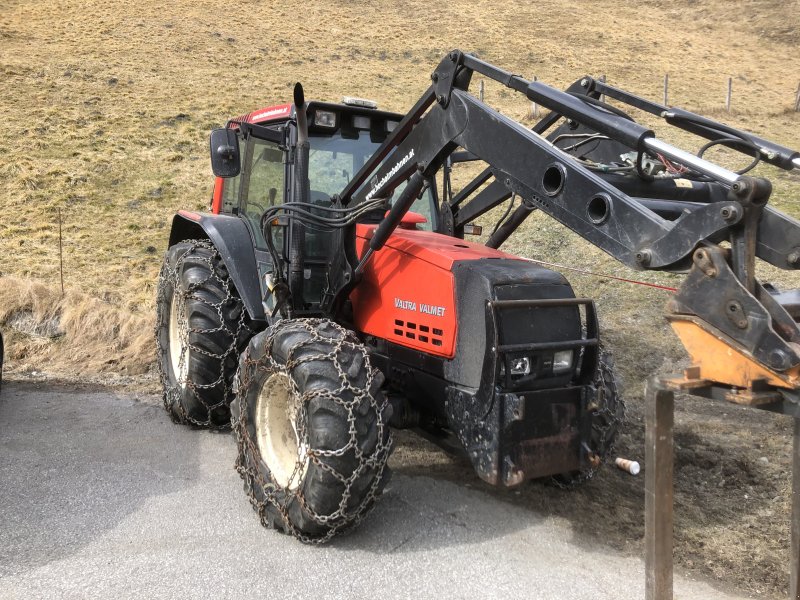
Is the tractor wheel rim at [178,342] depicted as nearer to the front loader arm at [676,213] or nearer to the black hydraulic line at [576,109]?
the front loader arm at [676,213]

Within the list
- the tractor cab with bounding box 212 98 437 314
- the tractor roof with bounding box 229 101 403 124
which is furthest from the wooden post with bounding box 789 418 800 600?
the tractor roof with bounding box 229 101 403 124

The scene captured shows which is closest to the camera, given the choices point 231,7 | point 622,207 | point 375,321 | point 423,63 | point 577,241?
point 622,207

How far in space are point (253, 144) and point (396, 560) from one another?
3.06 meters

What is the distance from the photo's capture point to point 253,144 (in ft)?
17.0

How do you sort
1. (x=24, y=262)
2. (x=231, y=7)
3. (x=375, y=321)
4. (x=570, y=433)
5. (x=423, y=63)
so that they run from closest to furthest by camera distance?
1. (x=570, y=433)
2. (x=375, y=321)
3. (x=24, y=262)
4. (x=423, y=63)
5. (x=231, y=7)

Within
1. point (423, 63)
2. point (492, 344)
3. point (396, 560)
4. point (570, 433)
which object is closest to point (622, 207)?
point (492, 344)

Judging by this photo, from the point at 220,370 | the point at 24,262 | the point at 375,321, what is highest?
the point at 375,321

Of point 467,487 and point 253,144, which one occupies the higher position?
point 253,144

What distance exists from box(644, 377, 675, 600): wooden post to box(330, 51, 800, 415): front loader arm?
5.1 inches

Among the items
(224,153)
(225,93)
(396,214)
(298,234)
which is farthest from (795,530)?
(225,93)

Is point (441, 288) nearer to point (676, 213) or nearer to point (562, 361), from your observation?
point (562, 361)

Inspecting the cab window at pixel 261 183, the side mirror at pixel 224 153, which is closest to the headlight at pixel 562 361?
the cab window at pixel 261 183

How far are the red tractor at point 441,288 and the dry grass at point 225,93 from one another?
45.2 inches

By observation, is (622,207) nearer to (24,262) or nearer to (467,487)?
(467,487)
